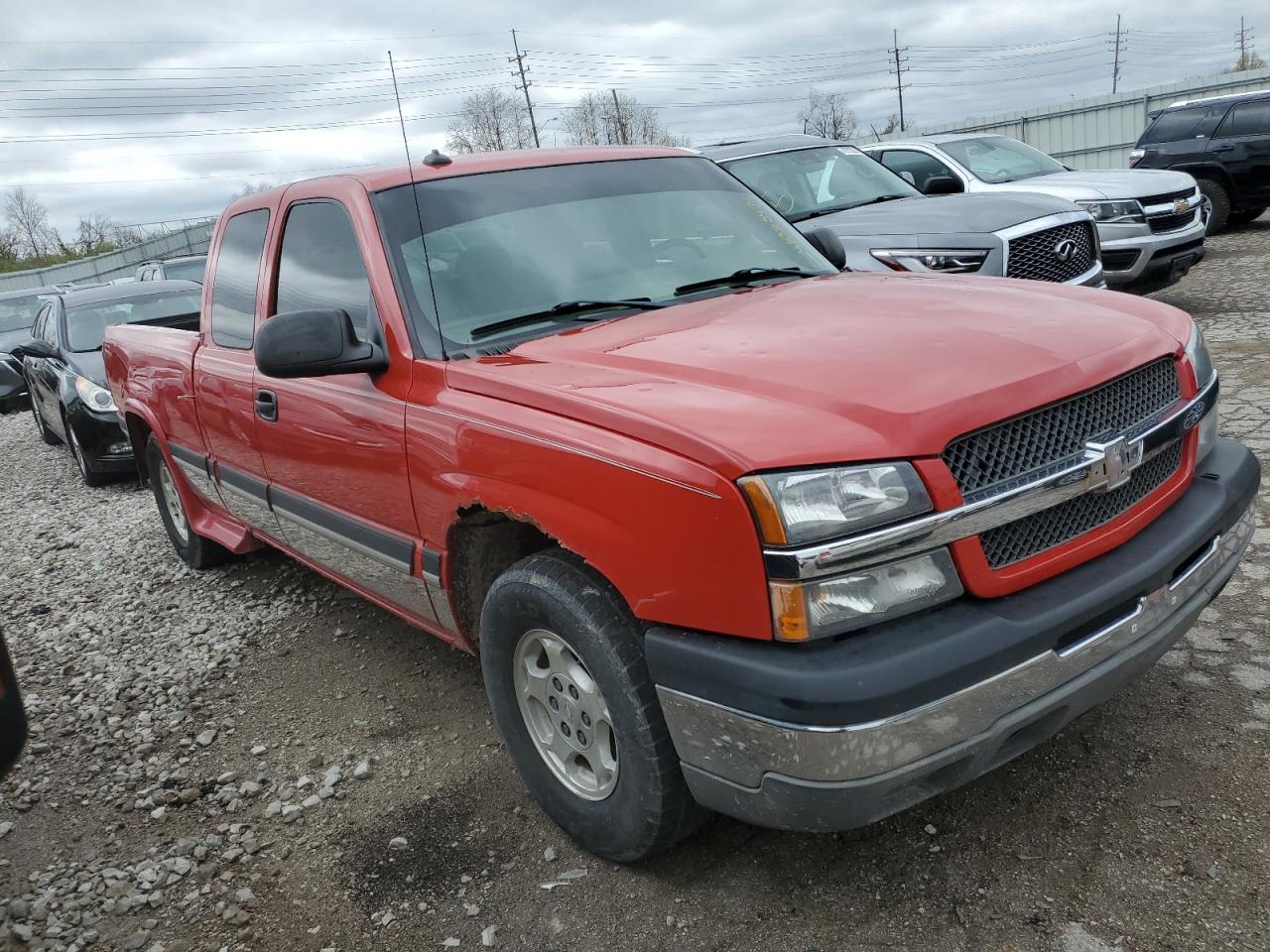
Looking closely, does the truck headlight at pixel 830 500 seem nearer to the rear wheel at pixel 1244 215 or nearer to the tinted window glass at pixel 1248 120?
the tinted window glass at pixel 1248 120

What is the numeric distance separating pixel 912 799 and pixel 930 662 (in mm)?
322

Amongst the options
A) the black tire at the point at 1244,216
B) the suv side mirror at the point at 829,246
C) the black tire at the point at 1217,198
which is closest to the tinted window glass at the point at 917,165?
the black tire at the point at 1217,198

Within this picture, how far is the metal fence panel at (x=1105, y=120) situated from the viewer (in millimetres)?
20094

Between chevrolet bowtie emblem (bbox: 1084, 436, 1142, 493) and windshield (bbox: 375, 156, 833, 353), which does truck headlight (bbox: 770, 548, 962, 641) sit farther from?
windshield (bbox: 375, 156, 833, 353)

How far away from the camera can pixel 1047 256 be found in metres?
6.79

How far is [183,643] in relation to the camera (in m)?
4.77

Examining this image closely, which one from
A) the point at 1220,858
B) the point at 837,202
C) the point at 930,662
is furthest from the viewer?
the point at 837,202

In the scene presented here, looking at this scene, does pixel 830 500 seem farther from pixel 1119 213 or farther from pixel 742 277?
pixel 1119 213

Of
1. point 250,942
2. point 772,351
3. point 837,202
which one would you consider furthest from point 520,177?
point 837,202

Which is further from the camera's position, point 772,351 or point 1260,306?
point 1260,306

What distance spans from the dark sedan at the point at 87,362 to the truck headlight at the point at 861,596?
6.09 metres

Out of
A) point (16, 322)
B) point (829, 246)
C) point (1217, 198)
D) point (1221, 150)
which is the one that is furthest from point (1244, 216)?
point (16, 322)

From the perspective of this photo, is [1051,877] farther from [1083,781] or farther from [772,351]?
[772,351]

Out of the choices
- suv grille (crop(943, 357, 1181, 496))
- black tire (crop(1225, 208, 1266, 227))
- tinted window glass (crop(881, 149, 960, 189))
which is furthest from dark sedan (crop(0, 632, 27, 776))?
black tire (crop(1225, 208, 1266, 227))
